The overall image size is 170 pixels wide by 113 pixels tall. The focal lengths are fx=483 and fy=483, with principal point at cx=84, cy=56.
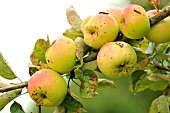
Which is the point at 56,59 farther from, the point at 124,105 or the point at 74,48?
the point at 124,105

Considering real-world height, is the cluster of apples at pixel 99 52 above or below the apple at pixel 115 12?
below

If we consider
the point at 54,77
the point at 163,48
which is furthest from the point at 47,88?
the point at 163,48

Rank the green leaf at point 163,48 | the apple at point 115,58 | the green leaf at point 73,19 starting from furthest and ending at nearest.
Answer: the green leaf at point 163,48 → the green leaf at point 73,19 → the apple at point 115,58

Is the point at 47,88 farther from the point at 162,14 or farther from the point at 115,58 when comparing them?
the point at 162,14

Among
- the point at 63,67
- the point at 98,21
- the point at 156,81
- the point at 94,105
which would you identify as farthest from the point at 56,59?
the point at 94,105

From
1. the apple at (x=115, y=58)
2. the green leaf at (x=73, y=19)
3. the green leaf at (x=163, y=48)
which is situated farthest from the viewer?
the green leaf at (x=163, y=48)

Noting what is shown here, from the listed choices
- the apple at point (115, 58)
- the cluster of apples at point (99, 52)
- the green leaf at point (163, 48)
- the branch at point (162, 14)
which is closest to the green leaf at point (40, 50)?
the cluster of apples at point (99, 52)

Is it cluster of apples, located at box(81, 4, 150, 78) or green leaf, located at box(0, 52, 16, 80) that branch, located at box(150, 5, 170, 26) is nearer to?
cluster of apples, located at box(81, 4, 150, 78)

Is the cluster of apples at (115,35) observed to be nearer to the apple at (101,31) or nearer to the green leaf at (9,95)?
the apple at (101,31)
